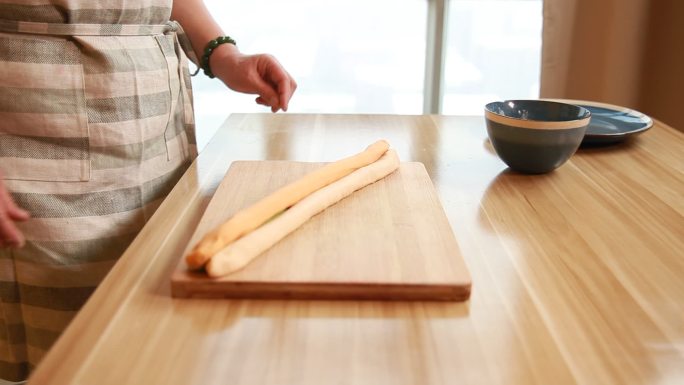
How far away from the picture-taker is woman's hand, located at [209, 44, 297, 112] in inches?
37.5

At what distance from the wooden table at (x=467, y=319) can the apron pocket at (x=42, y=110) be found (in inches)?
6.2

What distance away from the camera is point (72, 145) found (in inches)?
30.4

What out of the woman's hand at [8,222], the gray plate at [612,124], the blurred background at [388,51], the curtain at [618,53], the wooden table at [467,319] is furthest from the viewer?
the blurred background at [388,51]

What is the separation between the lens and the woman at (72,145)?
0.75 meters

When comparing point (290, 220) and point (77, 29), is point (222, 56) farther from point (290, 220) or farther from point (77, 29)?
point (290, 220)

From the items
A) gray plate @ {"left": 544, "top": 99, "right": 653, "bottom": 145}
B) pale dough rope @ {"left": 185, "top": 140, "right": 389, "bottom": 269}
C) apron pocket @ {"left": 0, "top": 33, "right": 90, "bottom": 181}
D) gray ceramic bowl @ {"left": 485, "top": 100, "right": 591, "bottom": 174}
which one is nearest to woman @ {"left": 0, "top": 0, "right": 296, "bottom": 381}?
apron pocket @ {"left": 0, "top": 33, "right": 90, "bottom": 181}

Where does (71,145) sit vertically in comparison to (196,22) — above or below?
below

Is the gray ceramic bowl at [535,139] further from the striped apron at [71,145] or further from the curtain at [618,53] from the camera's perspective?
the curtain at [618,53]

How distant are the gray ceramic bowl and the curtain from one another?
1.12 meters

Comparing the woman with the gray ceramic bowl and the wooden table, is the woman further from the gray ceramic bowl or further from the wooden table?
the gray ceramic bowl

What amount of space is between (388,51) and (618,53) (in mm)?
785

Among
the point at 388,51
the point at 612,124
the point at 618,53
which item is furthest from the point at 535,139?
the point at 388,51

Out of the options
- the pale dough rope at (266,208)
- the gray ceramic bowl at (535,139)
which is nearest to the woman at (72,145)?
the pale dough rope at (266,208)

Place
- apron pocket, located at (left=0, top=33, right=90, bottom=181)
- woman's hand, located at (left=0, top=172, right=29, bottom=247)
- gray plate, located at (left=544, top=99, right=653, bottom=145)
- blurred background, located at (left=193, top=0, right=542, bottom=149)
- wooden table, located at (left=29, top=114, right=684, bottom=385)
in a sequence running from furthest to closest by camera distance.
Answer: blurred background, located at (left=193, top=0, right=542, bottom=149) → gray plate, located at (left=544, top=99, right=653, bottom=145) → apron pocket, located at (left=0, top=33, right=90, bottom=181) → woman's hand, located at (left=0, top=172, right=29, bottom=247) → wooden table, located at (left=29, top=114, right=684, bottom=385)
